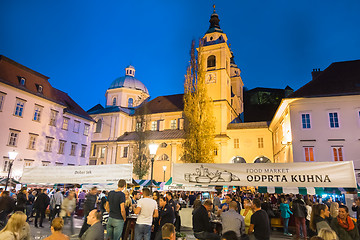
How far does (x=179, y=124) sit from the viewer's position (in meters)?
47.6

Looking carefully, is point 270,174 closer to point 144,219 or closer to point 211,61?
point 144,219

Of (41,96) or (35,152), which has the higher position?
(41,96)

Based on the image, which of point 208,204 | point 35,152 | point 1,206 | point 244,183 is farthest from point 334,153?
point 35,152

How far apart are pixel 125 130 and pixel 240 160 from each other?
966 inches

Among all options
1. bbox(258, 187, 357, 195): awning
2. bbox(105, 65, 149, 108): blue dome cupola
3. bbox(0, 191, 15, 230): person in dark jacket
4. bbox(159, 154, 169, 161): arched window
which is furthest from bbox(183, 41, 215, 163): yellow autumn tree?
bbox(105, 65, 149, 108): blue dome cupola

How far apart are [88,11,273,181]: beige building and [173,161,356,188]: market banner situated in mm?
25205

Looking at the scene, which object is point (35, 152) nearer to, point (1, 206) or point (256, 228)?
point (1, 206)

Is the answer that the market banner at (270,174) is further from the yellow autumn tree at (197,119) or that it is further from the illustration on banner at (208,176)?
the yellow autumn tree at (197,119)

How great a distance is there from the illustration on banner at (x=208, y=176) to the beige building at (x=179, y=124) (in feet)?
82.8

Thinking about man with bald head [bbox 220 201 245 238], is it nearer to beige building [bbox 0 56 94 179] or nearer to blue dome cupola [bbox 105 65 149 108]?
beige building [bbox 0 56 94 179]

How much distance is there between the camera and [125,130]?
52.9 meters

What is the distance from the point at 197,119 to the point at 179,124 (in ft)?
51.7

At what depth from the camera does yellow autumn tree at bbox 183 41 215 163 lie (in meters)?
30.4

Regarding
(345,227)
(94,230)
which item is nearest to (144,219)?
(94,230)
